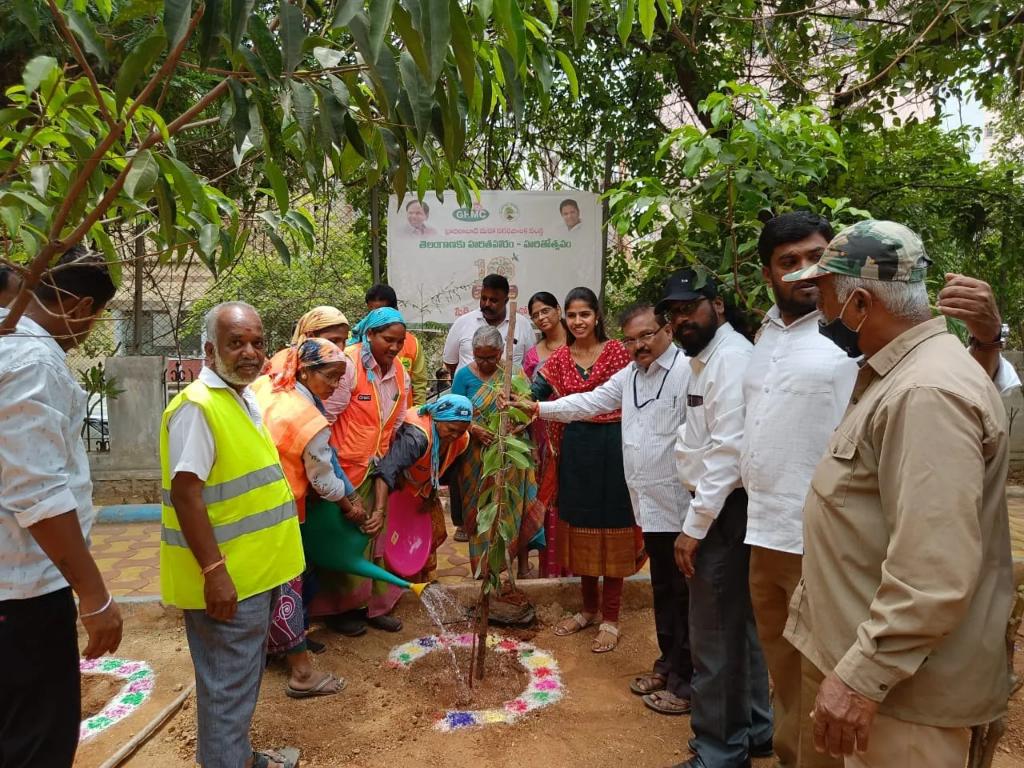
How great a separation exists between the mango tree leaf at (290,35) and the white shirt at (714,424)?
1.95 meters

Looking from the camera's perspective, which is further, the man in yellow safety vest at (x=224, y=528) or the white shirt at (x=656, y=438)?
the white shirt at (x=656, y=438)

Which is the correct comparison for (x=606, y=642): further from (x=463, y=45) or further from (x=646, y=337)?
(x=463, y=45)

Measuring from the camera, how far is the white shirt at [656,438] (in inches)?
128

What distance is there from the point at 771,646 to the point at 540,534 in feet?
7.88

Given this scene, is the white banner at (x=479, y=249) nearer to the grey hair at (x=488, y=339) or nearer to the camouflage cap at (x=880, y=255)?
the grey hair at (x=488, y=339)

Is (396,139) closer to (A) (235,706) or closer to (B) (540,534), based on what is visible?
(A) (235,706)

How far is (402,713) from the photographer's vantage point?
3.24m

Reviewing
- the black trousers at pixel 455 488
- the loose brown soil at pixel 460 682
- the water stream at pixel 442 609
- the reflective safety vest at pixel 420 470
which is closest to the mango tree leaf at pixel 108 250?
the reflective safety vest at pixel 420 470

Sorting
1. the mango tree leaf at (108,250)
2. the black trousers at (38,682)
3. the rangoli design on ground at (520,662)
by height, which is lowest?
the rangoli design on ground at (520,662)

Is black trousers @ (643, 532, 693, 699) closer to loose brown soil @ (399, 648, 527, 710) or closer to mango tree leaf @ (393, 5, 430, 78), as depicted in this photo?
loose brown soil @ (399, 648, 527, 710)

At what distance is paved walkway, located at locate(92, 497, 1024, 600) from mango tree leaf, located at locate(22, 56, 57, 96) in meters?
3.42

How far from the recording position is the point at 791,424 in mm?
2367

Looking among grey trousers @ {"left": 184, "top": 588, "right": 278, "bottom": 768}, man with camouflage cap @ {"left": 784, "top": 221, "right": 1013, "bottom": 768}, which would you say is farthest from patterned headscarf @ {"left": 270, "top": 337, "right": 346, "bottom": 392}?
man with camouflage cap @ {"left": 784, "top": 221, "right": 1013, "bottom": 768}

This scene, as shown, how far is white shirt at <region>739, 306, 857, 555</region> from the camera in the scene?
7.64 ft
